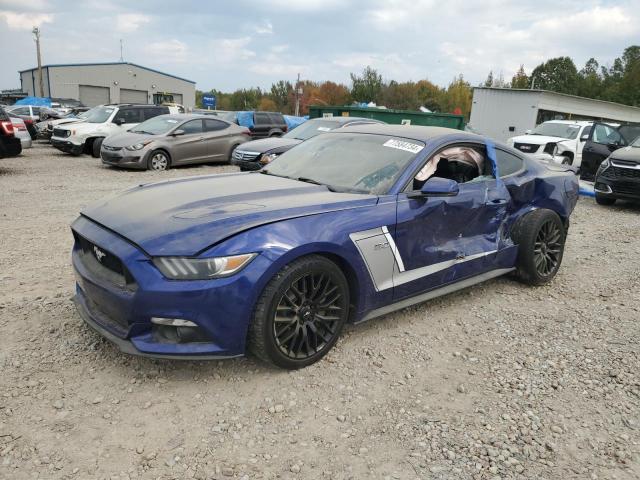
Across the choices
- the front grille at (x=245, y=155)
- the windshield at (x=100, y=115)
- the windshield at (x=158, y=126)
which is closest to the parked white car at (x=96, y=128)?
the windshield at (x=100, y=115)

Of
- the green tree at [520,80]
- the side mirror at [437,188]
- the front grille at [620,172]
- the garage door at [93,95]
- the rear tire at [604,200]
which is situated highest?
the green tree at [520,80]

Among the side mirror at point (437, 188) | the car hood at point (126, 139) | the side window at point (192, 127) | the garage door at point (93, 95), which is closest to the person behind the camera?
the side mirror at point (437, 188)

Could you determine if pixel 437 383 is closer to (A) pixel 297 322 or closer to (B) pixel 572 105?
(A) pixel 297 322

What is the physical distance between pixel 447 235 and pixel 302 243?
1.43 meters

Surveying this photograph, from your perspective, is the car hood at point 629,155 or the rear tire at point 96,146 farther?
the rear tire at point 96,146

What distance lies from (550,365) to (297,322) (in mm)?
1806

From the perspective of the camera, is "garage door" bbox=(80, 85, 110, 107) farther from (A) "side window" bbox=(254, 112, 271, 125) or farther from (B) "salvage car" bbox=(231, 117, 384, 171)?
(B) "salvage car" bbox=(231, 117, 384, 171)

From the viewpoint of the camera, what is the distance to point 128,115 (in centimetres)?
1521

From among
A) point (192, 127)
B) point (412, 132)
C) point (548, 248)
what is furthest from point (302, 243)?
point (192, 127)

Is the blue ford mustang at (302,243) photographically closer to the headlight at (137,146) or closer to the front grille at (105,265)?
the front grille at (105,265)

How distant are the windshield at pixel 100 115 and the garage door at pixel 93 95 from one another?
4549 cm

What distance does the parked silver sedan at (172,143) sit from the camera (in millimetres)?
11906

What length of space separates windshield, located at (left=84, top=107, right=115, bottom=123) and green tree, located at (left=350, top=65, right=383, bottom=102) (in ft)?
208

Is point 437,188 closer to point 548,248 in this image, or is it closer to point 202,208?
point 202,208
